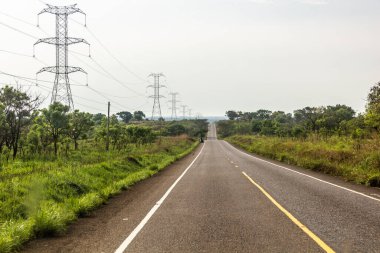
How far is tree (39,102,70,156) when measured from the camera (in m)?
32.4

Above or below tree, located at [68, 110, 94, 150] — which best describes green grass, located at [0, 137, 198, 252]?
below

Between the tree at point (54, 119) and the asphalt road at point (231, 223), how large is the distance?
21.5 metres

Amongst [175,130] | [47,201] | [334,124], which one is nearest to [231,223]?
[47,201]

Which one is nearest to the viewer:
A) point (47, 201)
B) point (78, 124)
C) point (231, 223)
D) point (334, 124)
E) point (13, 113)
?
point (231, 223)

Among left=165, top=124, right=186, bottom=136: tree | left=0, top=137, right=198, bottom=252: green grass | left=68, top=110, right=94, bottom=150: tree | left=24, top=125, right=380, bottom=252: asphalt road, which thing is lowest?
left=24, top=125, right=380, bottom=252: asphalt road

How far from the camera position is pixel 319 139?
35.0 meters

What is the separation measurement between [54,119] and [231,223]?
27.6 m

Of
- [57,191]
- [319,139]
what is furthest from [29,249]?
[319,139]

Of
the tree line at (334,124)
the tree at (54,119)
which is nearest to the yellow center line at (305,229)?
the tree line at (334,124)

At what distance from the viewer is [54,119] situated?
107ft

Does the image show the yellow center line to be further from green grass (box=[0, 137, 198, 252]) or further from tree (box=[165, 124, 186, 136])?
tree (box=[165, 124, 186, 136])

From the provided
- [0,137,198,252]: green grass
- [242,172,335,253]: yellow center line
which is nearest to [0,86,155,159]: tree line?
[0,137,198,252]: green grass

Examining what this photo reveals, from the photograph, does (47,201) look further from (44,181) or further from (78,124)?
(78,124)

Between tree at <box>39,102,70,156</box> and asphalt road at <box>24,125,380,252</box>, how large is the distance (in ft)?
70.6
